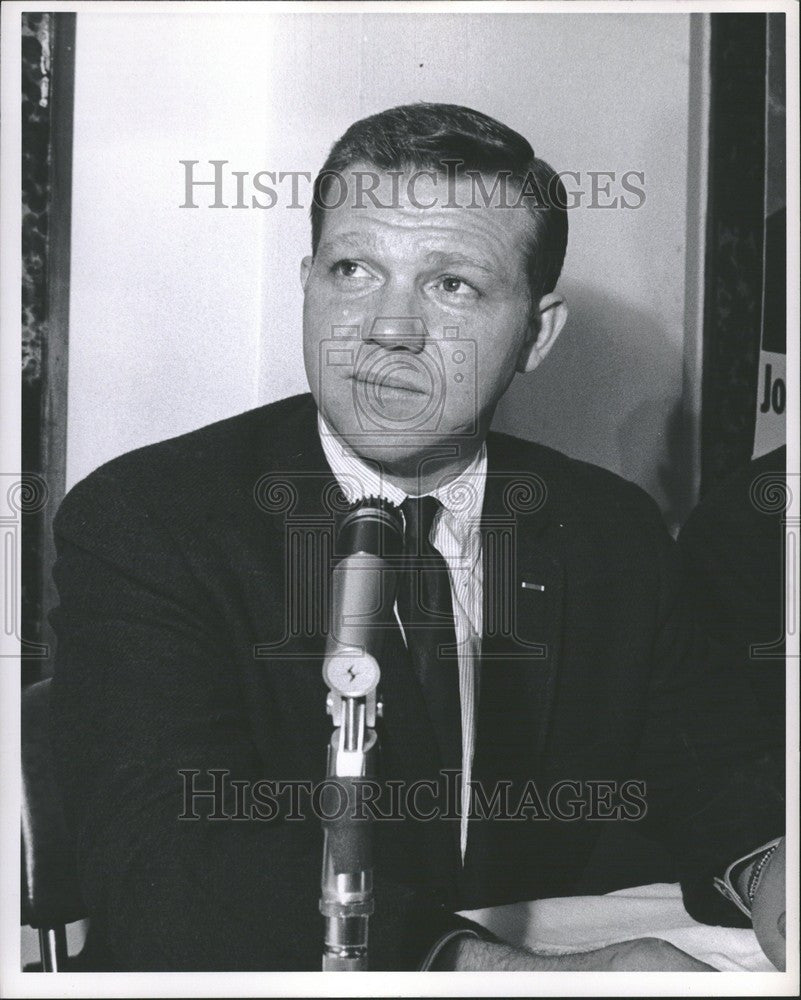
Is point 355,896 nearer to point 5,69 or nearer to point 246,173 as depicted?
point 246,173

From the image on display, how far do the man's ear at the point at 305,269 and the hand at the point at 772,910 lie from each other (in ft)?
3.09

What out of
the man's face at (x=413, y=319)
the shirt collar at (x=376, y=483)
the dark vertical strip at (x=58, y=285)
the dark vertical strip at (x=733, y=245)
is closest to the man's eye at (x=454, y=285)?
the man's face at (x=413, y=319)

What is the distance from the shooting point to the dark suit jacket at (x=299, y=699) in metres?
1.44

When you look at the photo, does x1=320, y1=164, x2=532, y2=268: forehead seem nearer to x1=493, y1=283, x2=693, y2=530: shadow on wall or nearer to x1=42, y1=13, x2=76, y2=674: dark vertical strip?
x1=493, y1=283, x2=693, y2=530: shadow on wall

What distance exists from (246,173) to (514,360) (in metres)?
0.41

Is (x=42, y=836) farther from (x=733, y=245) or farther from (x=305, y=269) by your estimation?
(x=733, y=245)

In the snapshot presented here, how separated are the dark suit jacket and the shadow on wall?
0.09 ft

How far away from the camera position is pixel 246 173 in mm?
1553

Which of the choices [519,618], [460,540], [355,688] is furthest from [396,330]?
[355,688]

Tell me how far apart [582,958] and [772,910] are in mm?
262

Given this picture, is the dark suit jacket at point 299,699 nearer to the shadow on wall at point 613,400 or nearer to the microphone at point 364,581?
the shadow on wall at point 613,400

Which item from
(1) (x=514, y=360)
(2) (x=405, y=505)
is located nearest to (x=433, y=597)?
(2) (x=405, y=505)

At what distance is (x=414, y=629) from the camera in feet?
4.93

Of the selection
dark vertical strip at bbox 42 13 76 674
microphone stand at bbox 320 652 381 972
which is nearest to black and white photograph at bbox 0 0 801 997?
dark vertical strip at bbox 42 13 76 674
